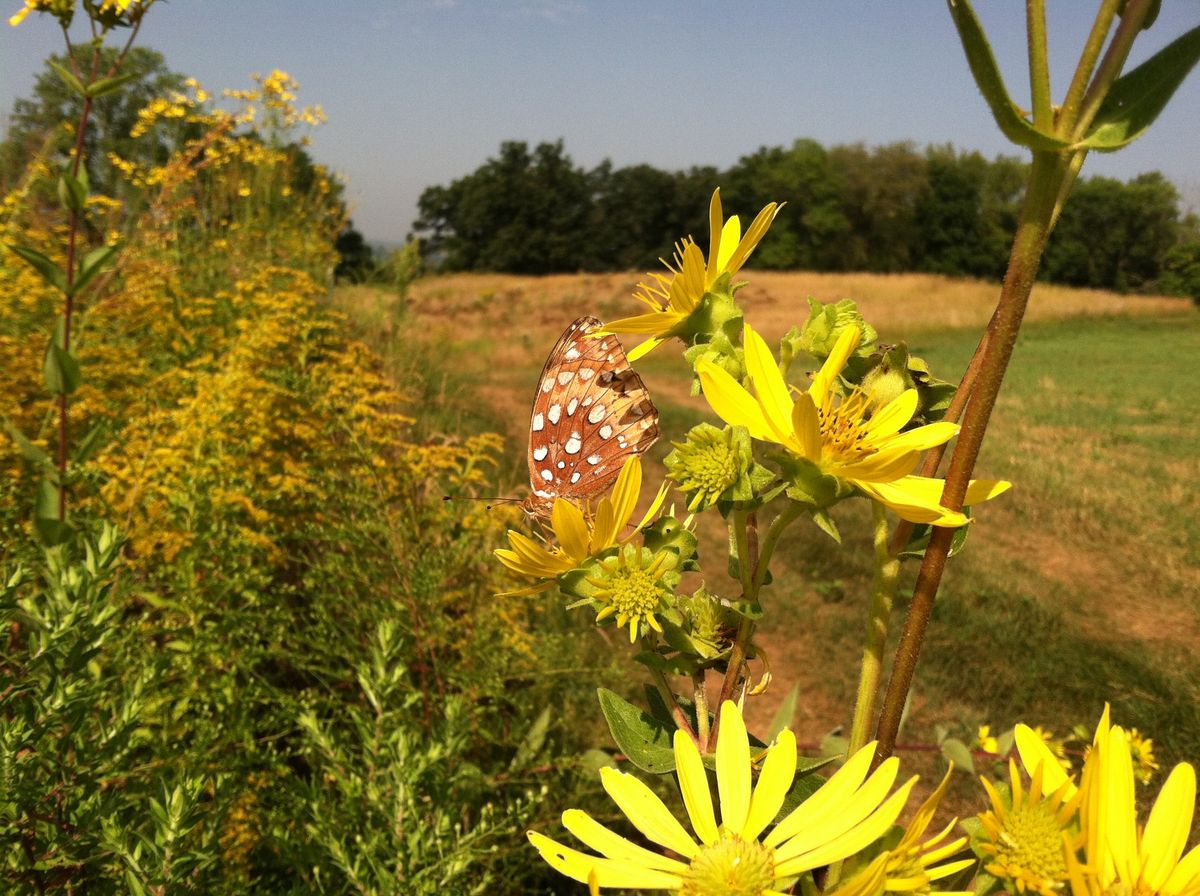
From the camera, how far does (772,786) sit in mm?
413

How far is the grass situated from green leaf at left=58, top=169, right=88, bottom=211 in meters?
2.20

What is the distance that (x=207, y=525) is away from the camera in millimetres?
1754

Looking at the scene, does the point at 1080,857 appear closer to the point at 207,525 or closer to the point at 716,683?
the point at 207,525

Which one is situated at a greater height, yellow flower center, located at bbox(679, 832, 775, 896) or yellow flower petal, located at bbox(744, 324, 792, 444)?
yellow flower petal, located at bbox(744, 324, 792, 444)

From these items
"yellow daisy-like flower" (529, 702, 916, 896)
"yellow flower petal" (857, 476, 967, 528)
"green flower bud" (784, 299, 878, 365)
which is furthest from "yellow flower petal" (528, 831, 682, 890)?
"green flower bud" (784, 299, 878, 365)

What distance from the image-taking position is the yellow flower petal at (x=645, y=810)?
16.9 inches

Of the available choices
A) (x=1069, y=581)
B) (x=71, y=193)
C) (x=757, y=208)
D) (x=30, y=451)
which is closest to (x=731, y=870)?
(x=30, y=451)

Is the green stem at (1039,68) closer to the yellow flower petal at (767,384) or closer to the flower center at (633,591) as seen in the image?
the yellow flower petal at (767,384)

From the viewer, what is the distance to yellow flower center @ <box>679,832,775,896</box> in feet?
1.29

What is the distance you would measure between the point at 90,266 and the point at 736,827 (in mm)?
1332

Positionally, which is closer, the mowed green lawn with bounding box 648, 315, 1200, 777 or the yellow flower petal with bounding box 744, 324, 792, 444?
the yellow flower petal with bounding box 744, 324, 792, 444

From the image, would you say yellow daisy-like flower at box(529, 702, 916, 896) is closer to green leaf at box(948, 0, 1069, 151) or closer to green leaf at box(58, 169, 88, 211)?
green leaf at box(948, 0, 1069, 151)

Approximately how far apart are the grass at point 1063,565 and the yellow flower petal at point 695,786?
2.54 meters

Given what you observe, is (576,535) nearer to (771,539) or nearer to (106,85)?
(771,539)
